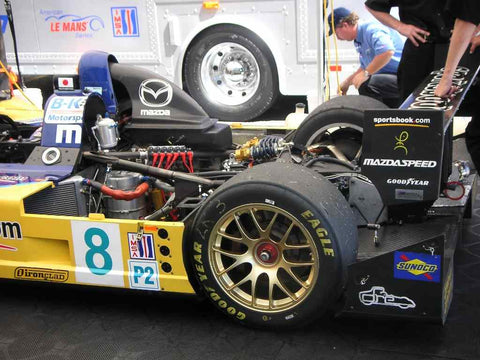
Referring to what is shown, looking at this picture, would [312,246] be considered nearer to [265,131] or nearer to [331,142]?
[331,142]

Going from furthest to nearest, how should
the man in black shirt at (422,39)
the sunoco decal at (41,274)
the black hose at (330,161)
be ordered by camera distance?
the man in black shirt at (422,39) < the black hose at (330,161) < the sunoco decal at (41,274)

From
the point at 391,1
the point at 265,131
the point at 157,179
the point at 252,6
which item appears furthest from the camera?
the point at 252,6

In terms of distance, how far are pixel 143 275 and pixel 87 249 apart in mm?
371

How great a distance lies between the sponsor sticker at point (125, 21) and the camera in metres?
7.46

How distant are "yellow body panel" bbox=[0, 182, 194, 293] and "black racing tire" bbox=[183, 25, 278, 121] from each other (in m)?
4.12

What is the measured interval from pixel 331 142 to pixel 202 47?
343cm

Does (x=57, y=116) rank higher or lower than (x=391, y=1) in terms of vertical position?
lower

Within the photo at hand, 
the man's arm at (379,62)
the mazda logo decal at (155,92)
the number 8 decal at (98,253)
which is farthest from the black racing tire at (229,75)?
the number 8 decal at (98,253)

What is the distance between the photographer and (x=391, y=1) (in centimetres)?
439

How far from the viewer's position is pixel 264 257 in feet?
10.7

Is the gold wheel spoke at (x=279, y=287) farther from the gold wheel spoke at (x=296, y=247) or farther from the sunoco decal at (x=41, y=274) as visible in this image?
the sunoco decal at (x=41, y=274)

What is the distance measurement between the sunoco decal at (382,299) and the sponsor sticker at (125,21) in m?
5.29

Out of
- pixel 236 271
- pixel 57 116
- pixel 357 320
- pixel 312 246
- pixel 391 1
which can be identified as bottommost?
pixel 357 320

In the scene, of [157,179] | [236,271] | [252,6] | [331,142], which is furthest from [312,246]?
[252,6]
